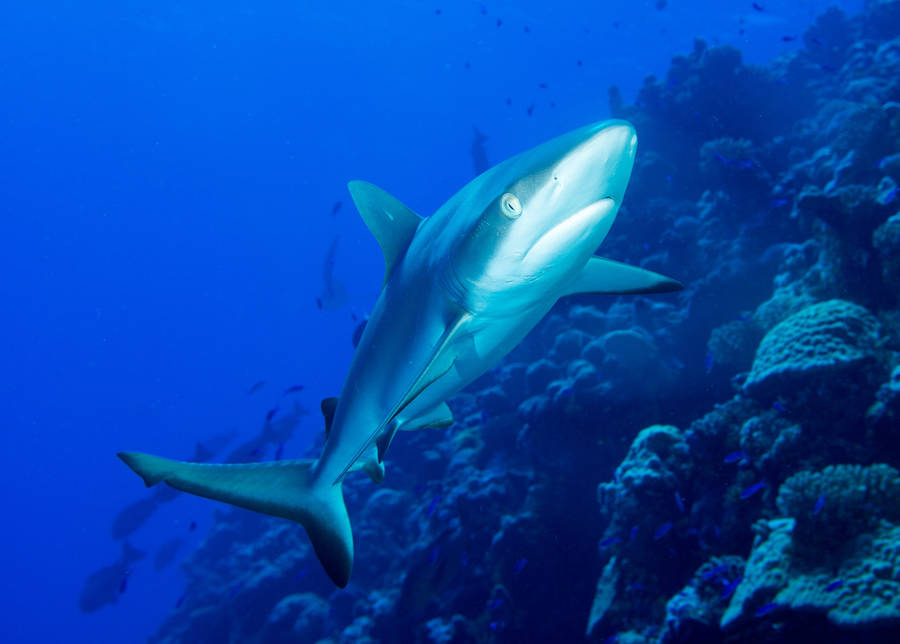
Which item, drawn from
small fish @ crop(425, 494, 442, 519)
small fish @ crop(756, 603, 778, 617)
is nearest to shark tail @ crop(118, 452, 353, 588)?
small fish @ crop(756, 603, 778, 617)

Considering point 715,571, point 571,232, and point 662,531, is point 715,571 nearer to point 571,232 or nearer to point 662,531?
point 662,531

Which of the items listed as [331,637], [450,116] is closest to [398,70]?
[450,116]

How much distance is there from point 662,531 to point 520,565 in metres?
2.41

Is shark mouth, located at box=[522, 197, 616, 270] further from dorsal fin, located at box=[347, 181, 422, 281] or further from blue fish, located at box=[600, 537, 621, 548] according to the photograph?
blue fish, located at box=[600, 537, 621, 548]

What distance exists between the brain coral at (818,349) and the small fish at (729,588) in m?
2.32

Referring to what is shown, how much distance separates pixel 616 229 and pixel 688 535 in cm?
930

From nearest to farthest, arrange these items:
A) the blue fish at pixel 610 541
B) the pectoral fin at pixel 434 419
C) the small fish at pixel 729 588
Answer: the pectoral fin at pixel 434 419, the small fish at pixel 729 588, the blue fish at pixel 610 541

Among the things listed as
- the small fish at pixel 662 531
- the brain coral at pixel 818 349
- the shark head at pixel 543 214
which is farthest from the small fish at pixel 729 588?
the shark head at pixel 543 214

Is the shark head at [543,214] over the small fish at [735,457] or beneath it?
over

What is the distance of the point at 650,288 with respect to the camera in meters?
3.18

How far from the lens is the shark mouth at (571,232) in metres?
1.82

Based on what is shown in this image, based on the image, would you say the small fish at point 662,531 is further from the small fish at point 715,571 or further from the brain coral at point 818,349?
the brain coral at point 818,349

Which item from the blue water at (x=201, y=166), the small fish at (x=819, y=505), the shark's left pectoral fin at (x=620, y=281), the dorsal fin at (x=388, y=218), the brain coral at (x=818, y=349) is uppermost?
the blue water at (x=201, y=166)

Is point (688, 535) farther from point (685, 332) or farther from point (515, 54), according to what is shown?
point (515, 54)
